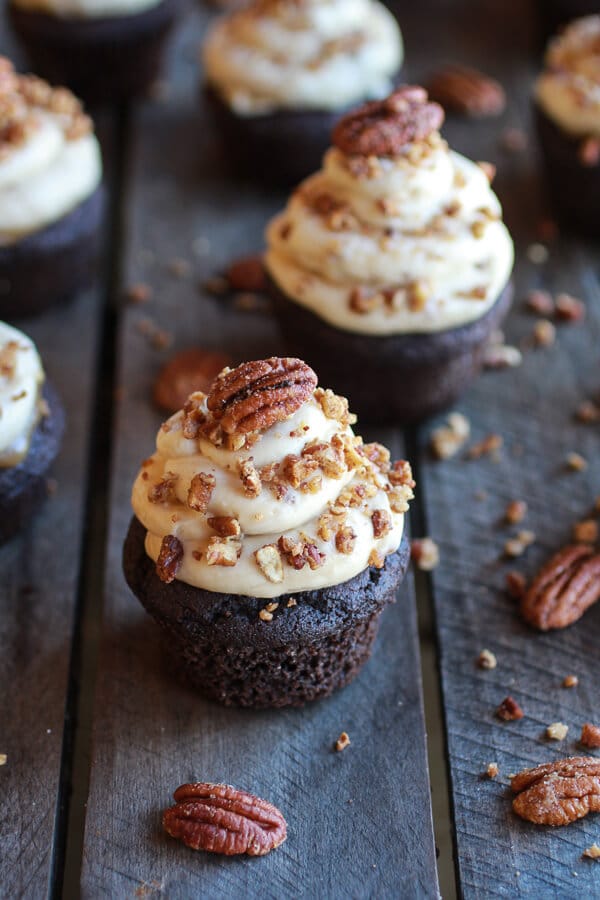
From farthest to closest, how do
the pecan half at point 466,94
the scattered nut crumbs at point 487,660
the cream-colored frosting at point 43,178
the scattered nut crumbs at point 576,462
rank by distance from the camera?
the pecan half at point 466,94 < the cream-colored frosting at point 43,178 < the scattered nut crumbs at point 576,462 < the scattered nut crumbs at point 487,660

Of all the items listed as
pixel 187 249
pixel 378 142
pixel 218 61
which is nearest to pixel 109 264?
pixel 187 249

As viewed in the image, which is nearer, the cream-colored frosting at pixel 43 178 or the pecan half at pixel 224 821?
the pecan half at pixel 224 821

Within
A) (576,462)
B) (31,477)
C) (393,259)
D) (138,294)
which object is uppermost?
(393,259)

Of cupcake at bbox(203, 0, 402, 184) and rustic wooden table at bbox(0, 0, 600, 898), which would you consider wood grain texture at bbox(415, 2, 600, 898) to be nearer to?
rustic wooden table at bbox(0, 0, 600, 898)

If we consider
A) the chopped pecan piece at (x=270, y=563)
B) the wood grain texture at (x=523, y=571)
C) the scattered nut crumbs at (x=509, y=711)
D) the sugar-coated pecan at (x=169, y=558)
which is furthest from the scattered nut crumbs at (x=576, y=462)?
the sugar-coated pecan at (x=169, y=558)

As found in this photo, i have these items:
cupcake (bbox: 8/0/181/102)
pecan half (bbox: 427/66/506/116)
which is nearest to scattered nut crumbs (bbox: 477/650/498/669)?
pecan half (bbox: 427/66/506/116)

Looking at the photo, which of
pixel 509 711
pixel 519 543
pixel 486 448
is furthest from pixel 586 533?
pixel 509 711

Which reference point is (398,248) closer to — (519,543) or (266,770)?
(519,543)

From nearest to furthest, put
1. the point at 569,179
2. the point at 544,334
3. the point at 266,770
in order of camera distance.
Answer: the point at 266,770 < the point at 544,334 < the point at 569,179

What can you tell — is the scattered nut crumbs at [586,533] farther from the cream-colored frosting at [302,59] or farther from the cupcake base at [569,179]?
the cream-colored frosting at [302,59]
